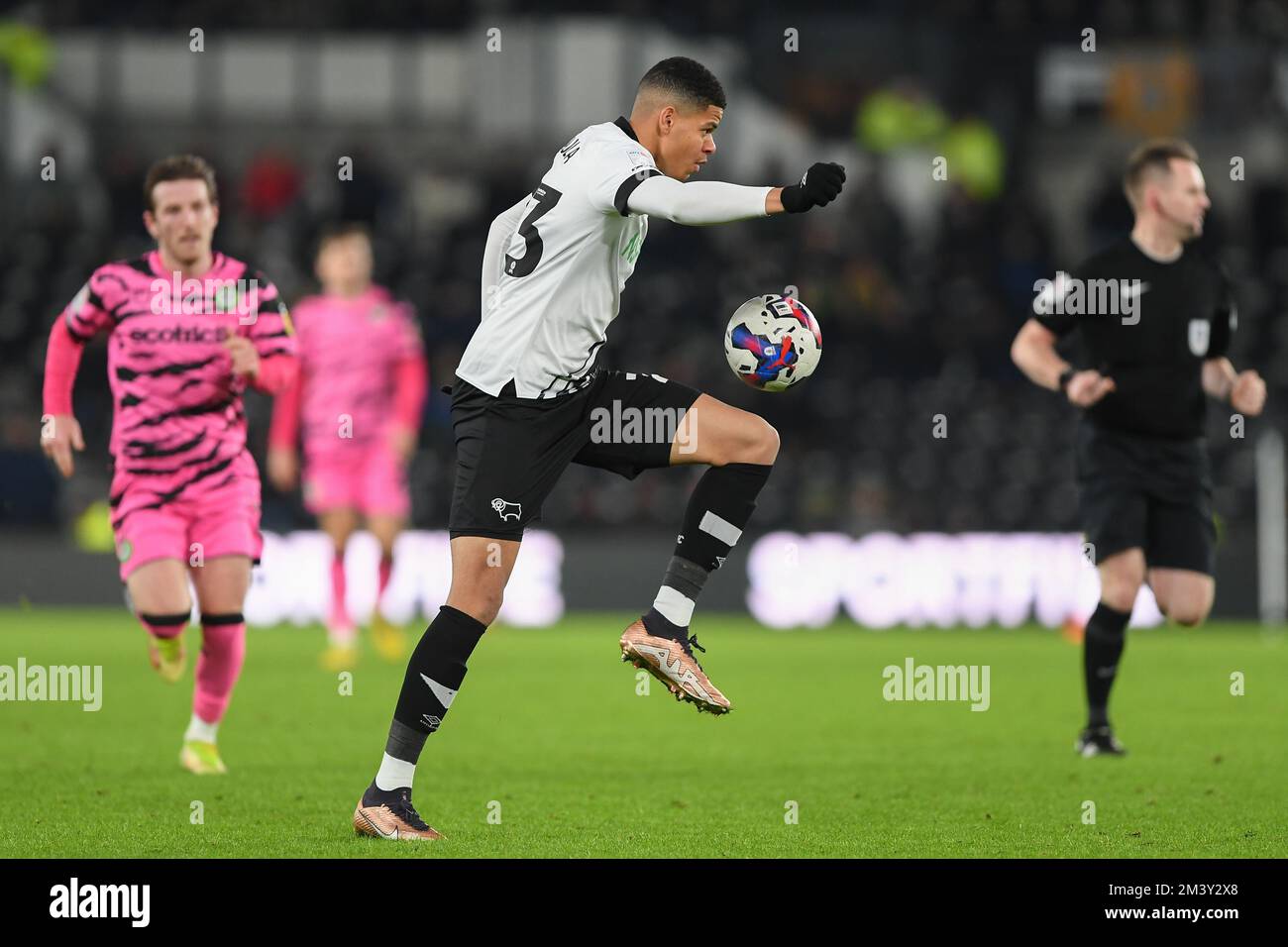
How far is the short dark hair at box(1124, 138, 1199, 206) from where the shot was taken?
8.63m

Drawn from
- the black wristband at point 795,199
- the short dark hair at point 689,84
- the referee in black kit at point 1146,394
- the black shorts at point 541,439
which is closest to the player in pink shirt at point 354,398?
the referee in black kit at point 1146,394

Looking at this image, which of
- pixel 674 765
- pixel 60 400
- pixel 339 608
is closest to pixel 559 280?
pixel 60 400

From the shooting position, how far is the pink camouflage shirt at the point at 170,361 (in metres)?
7.78

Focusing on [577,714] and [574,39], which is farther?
[574,39]

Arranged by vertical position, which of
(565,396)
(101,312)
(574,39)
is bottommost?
(565,396)

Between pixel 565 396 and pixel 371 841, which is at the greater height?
pixel 565 396

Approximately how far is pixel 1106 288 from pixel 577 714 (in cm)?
375

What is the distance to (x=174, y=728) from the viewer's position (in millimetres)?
9859

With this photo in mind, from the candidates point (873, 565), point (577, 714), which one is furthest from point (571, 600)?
point (577, 714)

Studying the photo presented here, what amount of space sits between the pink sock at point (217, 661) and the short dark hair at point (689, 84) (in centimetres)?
303

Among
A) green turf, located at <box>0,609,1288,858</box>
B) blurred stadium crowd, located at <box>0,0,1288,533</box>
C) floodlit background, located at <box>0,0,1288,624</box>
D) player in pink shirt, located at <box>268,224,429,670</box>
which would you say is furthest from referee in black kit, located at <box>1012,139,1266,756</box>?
blurred stadium crowd, located at <box>0,0,1288,533</box>

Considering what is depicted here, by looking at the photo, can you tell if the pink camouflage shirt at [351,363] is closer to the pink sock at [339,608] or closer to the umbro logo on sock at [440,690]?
the pink sock at [339,608]
